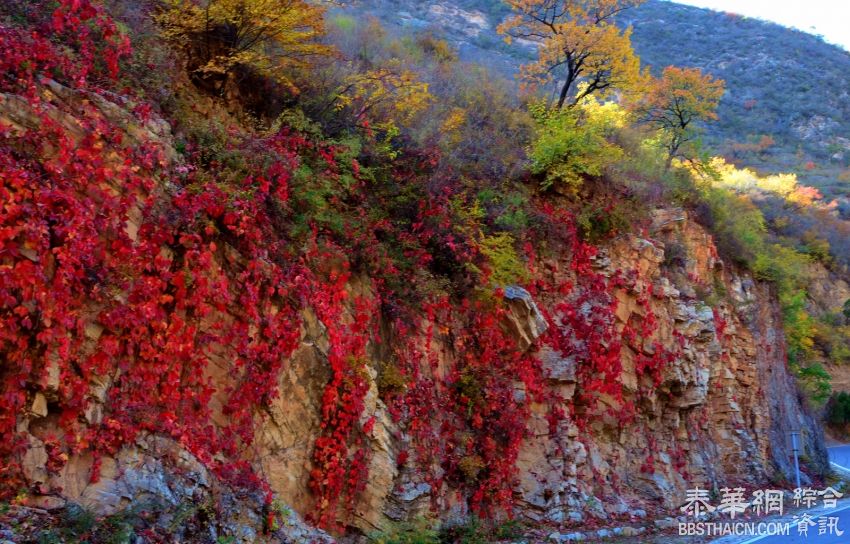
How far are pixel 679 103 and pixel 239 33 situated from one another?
17.9m

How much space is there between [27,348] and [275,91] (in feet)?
22.7

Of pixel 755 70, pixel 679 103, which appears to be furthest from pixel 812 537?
pixel 755 70

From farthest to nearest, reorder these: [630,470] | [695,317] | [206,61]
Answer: [695,317], [630,470], [206,61]


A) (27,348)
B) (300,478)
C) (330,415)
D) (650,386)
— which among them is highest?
(27,348)

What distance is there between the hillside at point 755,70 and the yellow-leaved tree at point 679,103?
20242mm

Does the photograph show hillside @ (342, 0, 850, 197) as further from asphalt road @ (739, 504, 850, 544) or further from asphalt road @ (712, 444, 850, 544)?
asphalt road @ (739, 504, 850, 544)

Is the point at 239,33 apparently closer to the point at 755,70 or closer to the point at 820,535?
the point at 820,535

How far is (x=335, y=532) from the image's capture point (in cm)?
850

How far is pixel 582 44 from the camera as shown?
1869cm

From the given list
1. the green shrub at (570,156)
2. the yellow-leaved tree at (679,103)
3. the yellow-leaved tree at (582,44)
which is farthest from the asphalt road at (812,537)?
the yellow-leaved tree at (679,103)

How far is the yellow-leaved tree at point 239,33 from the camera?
10.2m

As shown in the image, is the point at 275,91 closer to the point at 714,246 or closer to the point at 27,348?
the point at 27,348

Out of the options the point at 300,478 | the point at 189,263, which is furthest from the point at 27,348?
the point at 300,478

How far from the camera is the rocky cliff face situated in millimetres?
6414
